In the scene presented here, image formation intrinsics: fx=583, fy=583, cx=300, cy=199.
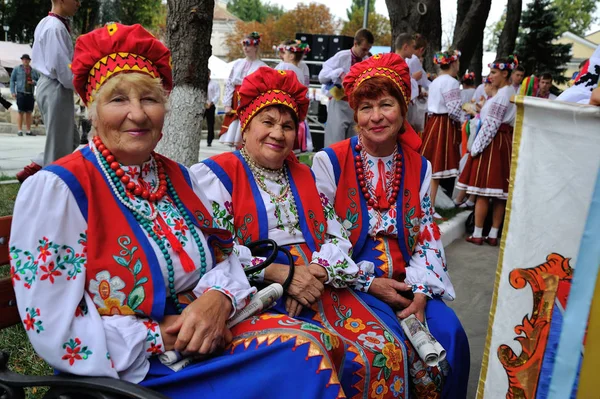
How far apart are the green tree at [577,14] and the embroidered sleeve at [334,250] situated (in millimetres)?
65982

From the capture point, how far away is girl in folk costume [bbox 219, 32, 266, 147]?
8195 mm

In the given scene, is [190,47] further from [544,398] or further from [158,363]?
[544,398]

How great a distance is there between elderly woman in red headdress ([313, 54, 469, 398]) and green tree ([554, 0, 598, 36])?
65.7 metres

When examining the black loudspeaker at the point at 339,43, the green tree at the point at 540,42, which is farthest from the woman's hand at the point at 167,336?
the green tree at the point at 540,42

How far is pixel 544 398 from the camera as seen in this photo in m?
1.70

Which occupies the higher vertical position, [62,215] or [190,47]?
[190,47]

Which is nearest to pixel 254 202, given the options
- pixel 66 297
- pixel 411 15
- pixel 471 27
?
pixel 66 297

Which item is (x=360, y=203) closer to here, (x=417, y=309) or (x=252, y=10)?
(x=417, y=309)

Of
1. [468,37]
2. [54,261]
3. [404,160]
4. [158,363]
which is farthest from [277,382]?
[468,37]

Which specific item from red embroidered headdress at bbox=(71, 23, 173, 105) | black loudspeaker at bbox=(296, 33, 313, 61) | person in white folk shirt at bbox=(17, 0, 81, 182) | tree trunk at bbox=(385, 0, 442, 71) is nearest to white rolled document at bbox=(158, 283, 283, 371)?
red embroidered headdress at bbox=(71, 23, 173, 105)

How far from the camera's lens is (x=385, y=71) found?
9.48 feet

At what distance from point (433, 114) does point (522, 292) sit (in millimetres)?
6319

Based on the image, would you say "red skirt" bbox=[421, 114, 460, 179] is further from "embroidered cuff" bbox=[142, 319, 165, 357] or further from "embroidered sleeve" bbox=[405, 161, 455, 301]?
Result: "embroidered cuff" bbox=[142, 319, 165, 357]

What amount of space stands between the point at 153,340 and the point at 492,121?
5886mm
